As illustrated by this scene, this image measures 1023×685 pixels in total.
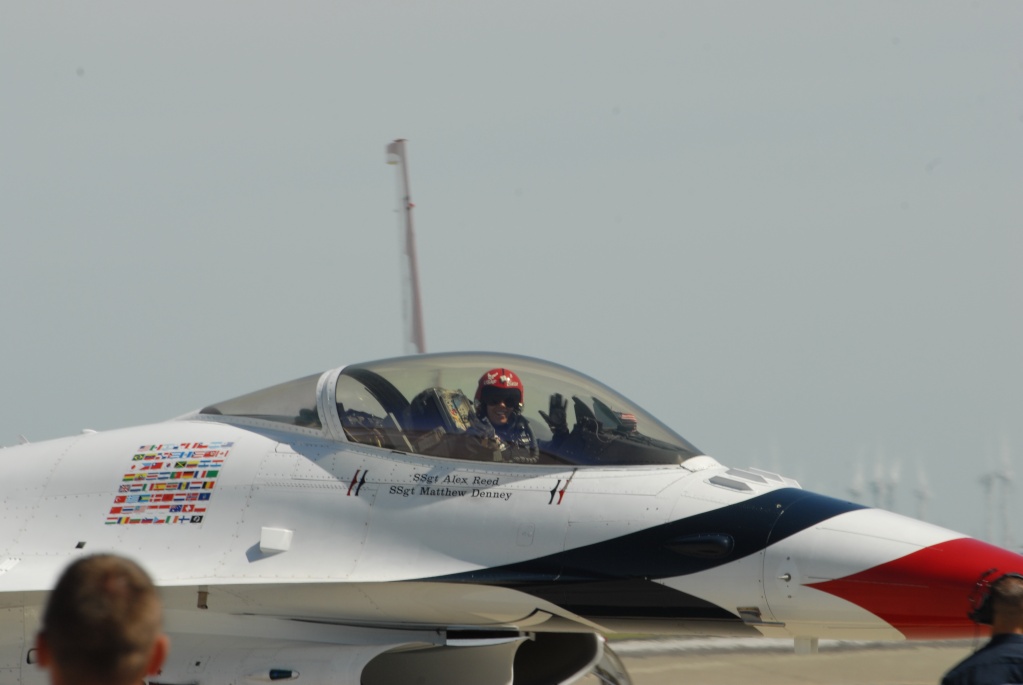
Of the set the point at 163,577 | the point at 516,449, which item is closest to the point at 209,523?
the point at 163,577

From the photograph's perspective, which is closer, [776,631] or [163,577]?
[776,631]

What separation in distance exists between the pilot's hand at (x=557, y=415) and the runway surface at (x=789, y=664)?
17.8 ft

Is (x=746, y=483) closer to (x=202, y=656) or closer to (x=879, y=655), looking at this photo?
(x=202, y=656)

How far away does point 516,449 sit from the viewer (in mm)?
7996

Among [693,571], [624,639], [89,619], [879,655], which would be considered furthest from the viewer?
[624,639]

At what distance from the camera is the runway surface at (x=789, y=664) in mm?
13008

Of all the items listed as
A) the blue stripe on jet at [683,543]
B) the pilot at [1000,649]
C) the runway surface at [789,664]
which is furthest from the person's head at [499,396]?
the runway surface at [789,664]

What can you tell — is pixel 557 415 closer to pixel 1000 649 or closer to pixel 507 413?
pixel 507 413

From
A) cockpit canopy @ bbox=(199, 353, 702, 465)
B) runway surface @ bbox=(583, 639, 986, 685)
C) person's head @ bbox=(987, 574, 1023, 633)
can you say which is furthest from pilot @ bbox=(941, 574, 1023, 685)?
runway surface @ bbox=(583, 639, 986, 685)

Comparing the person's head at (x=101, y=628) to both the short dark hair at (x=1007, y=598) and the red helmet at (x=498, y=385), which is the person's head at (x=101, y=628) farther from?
the red helmet at (x=498, y=385)

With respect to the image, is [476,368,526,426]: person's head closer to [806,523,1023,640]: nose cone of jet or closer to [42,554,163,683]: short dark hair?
[806,523,1023,640]: nose cone of jet

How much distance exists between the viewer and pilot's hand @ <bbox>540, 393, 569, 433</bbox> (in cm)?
807

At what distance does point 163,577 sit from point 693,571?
3.59 metres

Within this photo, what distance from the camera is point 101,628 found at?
2465 mm
